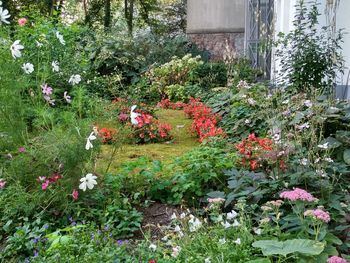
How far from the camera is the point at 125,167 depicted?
356 cm

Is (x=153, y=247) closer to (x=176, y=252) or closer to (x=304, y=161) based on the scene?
(x=176, y=252)

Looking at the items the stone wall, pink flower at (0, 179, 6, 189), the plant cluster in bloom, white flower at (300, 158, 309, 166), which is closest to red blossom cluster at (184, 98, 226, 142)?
the plant cluster in bloom

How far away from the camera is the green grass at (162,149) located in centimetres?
407

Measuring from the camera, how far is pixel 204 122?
19.2 ft

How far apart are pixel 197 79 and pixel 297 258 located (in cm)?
781

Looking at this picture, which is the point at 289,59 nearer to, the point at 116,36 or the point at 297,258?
the point at 297,258

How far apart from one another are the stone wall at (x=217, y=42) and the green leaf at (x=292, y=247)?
11842 mm

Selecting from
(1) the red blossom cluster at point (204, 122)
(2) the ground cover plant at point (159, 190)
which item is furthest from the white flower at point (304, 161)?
(1) the red blossom cluster at point (204, 122)

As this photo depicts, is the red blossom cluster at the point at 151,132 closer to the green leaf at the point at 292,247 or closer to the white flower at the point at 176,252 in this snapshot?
the white flower at the point at 176,252

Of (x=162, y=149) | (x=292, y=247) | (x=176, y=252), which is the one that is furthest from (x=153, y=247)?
(x=162, y=149)

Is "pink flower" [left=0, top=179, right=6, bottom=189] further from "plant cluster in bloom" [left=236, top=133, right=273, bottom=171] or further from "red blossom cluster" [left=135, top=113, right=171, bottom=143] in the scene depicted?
"red blossom cluster" [left=135, top=113, right=171, bottom=143]

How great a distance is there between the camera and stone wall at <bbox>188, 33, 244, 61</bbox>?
544 inches

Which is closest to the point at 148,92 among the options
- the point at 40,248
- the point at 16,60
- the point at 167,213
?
the point at 16,60

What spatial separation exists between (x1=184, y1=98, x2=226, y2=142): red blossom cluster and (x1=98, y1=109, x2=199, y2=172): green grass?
13cm
